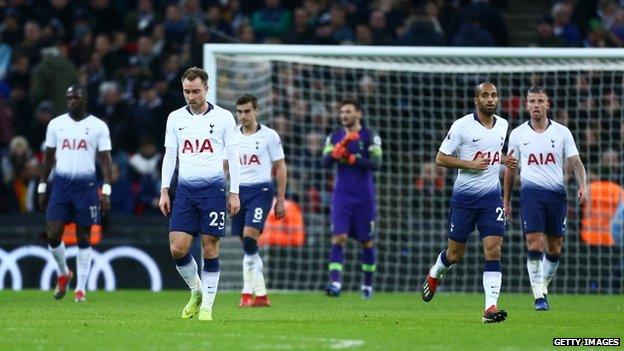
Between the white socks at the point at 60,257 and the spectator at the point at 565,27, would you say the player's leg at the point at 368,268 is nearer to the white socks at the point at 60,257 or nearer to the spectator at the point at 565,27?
the white socks at the point at 60,257

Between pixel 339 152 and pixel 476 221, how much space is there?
5.13 m

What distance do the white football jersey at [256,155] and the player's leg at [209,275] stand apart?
12.6ft

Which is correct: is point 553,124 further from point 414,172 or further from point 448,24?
point 448,24

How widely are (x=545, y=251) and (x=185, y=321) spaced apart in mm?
5444

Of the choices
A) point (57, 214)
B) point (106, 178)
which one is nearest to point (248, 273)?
point (106, 178)

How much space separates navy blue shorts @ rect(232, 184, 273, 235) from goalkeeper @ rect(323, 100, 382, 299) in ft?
7.47

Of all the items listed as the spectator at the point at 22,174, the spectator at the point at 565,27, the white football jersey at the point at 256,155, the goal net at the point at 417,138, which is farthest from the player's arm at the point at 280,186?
the spectator at the point at 565,27

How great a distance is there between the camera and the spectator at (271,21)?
2623 cm

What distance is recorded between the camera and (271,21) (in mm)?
26297

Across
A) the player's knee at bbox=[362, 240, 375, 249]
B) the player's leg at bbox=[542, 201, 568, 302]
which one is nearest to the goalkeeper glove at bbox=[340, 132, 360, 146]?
the player's knee at bbox=[362, 240, 375, 249]

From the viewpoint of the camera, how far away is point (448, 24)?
83.4 ft

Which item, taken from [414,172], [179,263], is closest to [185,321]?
[179,263]

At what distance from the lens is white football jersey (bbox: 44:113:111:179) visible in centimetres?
1794

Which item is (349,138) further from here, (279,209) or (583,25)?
(583,25)
